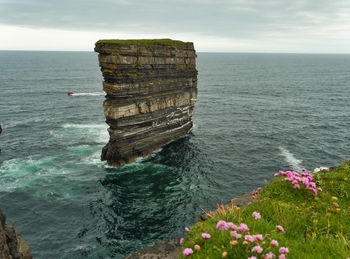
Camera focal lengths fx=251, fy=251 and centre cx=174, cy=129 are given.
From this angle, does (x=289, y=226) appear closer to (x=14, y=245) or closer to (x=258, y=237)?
(x=258, y=237)

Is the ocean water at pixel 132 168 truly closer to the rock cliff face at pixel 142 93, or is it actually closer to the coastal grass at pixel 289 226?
the rock cliff face at pixel 142 93

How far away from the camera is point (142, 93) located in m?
41.2

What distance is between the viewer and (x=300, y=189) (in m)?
11.2

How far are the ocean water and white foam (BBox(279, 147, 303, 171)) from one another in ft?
0.53

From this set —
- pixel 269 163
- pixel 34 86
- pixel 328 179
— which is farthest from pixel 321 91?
pixel 34 86

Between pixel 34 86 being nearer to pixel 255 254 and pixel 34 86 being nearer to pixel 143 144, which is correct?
pixel 143 144

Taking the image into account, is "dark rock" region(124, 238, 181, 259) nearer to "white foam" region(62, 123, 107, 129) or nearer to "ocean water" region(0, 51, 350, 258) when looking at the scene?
"ocean water" region(0, 51, 350, 258)

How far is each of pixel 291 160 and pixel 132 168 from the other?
25623 millimetres

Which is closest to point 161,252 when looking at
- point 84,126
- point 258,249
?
point 258,249

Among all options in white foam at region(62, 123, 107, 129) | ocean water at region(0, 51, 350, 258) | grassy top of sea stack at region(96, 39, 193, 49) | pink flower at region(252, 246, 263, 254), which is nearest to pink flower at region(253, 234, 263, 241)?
pink flower at region(252, 246, 263, 254)

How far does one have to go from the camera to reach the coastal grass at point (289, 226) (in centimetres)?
640

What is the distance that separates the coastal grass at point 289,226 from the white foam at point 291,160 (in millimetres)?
27726

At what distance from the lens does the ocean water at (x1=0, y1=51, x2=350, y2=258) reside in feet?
84.5

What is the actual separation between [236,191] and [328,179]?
20.9 m
